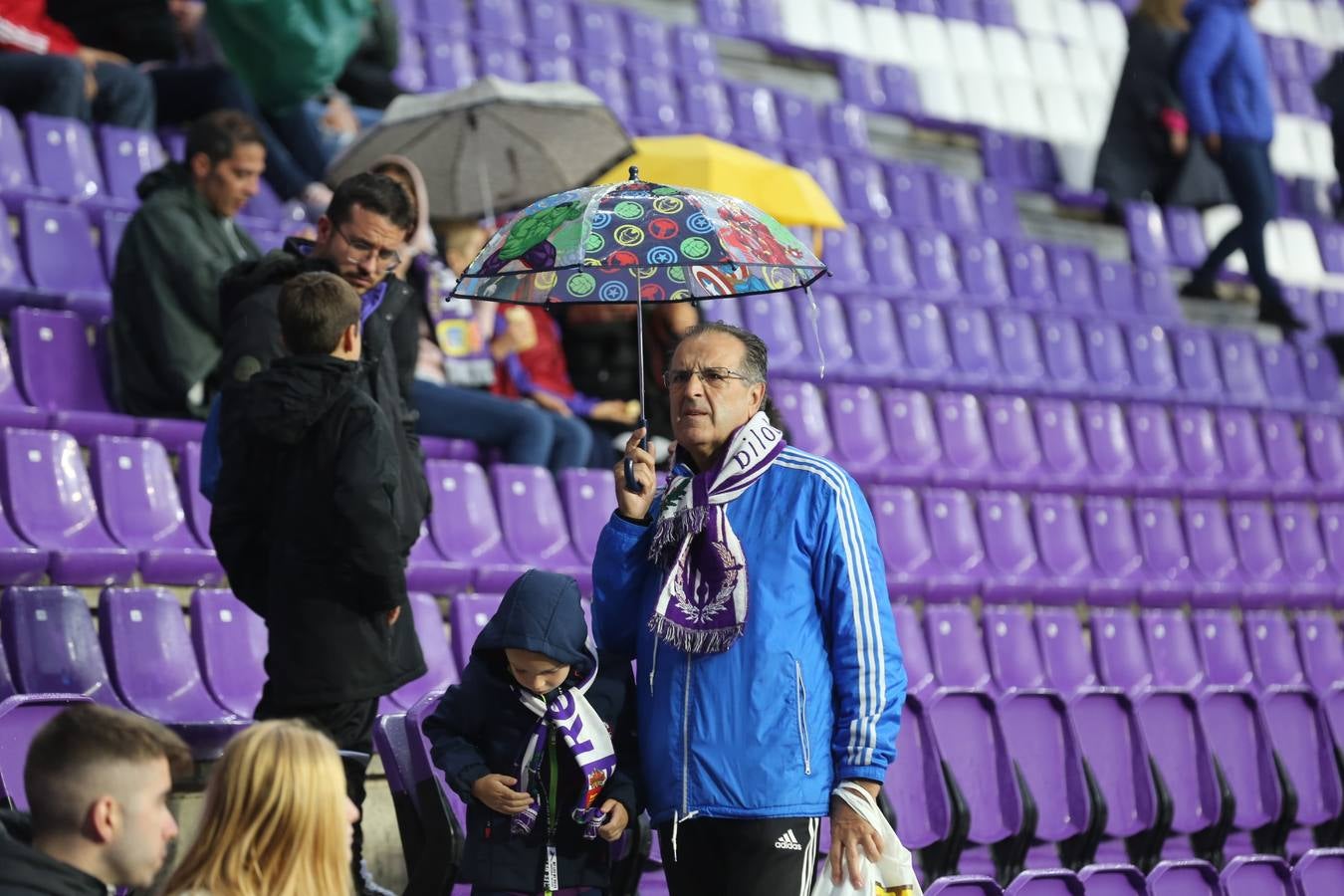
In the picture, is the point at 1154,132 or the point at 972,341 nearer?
the point at 972,341

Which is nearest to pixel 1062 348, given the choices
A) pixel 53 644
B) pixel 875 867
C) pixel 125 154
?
pixel 125 154

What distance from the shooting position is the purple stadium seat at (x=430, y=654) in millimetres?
5062

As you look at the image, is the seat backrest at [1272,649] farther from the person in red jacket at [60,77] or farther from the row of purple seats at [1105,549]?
the person in red jacket at [60,77]

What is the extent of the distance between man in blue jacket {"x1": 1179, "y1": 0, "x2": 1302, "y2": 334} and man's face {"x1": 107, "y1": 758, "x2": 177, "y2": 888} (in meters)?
8.59

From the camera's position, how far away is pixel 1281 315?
10.1 m

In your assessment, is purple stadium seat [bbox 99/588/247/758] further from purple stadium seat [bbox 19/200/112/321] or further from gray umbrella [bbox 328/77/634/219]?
gray umbrella [bbox 328/77/634/219]

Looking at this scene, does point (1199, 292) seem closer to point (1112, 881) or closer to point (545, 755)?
point (1112, 881)

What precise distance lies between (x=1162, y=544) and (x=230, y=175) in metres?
4.09

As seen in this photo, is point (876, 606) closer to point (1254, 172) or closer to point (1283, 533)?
point (1283, 533)

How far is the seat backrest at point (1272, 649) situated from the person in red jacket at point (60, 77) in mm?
4462

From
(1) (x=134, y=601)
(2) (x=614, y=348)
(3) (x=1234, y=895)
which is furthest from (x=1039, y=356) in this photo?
(1) (x=134, y=601)

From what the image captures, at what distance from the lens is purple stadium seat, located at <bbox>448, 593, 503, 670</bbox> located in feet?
17.2

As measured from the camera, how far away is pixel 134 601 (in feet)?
15.6

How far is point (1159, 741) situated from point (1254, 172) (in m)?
5.14
